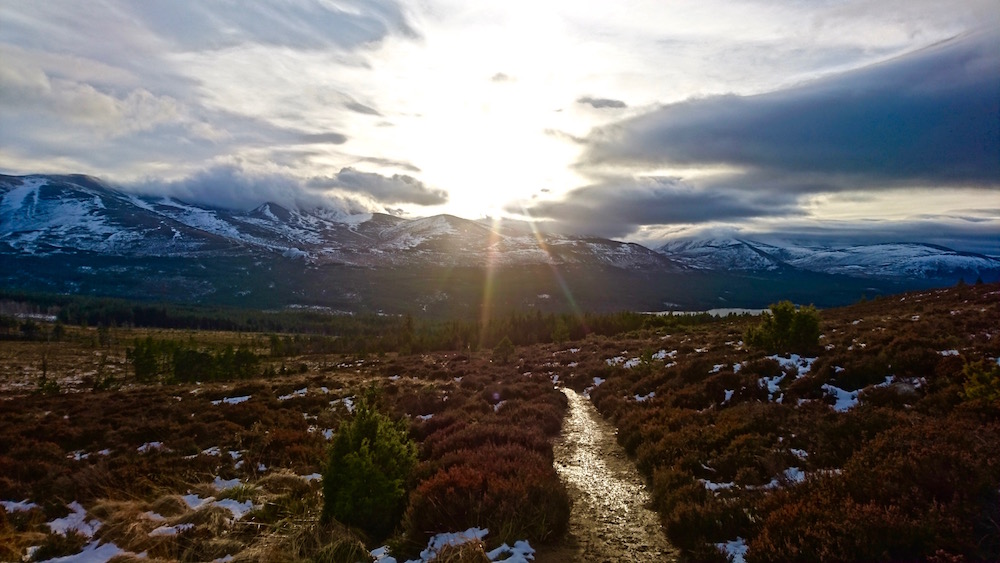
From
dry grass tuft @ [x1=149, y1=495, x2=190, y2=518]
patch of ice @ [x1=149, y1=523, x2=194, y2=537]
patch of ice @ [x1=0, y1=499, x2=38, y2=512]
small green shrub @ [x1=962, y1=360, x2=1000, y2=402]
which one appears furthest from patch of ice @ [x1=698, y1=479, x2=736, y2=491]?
patch of ice @ [x1=0, y1=499, x2=38, y2=512]

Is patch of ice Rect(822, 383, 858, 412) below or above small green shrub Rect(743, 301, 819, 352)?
below

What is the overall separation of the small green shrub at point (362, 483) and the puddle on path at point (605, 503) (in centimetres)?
398

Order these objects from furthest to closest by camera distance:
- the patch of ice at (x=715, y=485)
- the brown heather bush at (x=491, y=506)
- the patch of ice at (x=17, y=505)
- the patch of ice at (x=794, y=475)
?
the patch of ice at (x=17, y=505)
the patch of ice at (x=715, y=485)
the patch of ice at (x=794, y=475)
the brown heather bush at (x=491, y=506)

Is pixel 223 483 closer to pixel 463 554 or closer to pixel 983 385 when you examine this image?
pixel 463 554

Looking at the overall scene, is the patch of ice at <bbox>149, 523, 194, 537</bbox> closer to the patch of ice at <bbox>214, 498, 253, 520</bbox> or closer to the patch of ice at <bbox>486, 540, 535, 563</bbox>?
the patch of ice at <bbox>214, 498, 253, 520</bbox>

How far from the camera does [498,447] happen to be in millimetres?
13742

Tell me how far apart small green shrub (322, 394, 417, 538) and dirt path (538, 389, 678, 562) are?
3.65 metres

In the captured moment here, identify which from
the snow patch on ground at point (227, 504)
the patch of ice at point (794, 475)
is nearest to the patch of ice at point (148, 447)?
the snow patch on ground at point (227, 504)

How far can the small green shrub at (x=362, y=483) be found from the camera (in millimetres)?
10281

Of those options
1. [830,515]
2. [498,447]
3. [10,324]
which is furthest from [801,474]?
[10,324]

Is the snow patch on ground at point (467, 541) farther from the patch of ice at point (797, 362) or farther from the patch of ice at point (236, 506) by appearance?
the patch of ice at point (797, 362)

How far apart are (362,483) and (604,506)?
566 centimetres

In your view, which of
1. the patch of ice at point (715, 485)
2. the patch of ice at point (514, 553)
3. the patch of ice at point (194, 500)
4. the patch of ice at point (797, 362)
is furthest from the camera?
the patch of ice at point (797, 362)

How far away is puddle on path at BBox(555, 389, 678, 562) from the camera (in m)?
9.28
